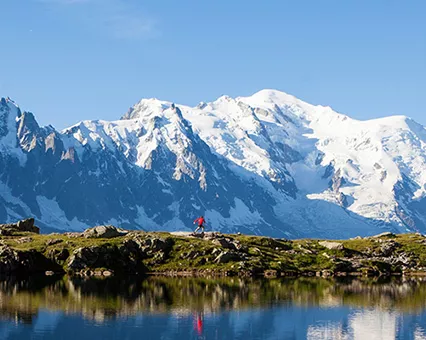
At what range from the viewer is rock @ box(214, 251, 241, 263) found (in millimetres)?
164625

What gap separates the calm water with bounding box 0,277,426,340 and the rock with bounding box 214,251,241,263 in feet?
53.3

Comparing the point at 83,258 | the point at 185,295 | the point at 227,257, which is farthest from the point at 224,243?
the point at 185,295

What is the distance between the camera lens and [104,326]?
96.3 m

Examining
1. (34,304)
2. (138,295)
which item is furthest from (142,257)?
(34,304)

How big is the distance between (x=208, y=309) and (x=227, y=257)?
54.4 m

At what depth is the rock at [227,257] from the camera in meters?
165

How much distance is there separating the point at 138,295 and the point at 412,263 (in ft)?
250

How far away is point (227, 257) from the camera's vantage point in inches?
6506

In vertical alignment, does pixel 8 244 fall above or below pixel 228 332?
above

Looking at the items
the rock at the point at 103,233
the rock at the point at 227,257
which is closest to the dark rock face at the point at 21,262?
the rock at the point at 103,233

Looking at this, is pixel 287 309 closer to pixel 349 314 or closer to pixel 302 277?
pixel 349 314

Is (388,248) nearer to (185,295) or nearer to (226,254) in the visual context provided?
(226,254)

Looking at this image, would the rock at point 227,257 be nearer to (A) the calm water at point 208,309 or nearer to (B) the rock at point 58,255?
(A) the calm water at point 208,309

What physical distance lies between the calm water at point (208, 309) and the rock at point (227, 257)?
53.3 feet
